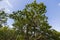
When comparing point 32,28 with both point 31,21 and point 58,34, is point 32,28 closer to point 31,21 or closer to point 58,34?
point 31,21

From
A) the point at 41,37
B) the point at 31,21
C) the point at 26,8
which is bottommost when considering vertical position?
the point at 41,37

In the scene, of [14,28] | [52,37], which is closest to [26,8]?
[14,28]

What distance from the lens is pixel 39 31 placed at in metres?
36.4

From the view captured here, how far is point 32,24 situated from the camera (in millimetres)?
36875

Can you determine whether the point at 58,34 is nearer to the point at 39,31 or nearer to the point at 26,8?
the point at 39,31

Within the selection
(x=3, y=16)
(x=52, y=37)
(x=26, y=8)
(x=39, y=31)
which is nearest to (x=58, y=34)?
(x=52, y=37)

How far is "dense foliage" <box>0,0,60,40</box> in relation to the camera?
3659 cm

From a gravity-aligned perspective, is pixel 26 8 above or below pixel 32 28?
above

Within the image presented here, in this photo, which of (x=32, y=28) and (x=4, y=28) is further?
(x=4, y=28)

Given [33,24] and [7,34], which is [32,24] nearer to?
[33,24]

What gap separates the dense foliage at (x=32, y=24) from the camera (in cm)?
3659

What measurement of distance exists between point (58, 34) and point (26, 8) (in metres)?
6.57

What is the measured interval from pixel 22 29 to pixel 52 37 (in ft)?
15.8

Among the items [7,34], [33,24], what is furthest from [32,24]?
[7,34]
